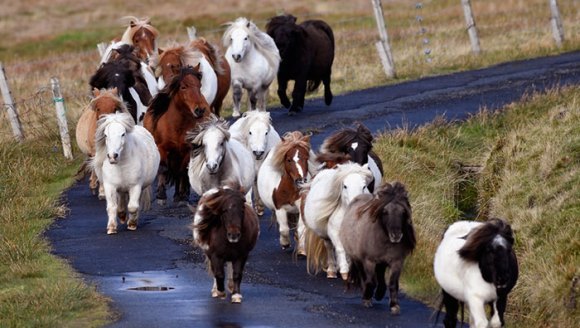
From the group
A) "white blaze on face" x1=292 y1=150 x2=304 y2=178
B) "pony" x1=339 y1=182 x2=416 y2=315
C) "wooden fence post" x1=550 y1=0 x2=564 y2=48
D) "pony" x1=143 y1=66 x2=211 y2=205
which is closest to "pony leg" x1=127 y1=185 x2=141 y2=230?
"pony" x1=143 y1=66 x2=211 y2=205

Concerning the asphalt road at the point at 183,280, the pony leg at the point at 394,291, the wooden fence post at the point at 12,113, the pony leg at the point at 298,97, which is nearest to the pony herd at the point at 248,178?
the pony leg at the point at 394,291

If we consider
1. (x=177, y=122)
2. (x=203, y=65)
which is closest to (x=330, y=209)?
(x=177, y=122)

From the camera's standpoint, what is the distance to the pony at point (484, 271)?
10.1m

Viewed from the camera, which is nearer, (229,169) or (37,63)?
(229,169)

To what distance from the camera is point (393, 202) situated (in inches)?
453

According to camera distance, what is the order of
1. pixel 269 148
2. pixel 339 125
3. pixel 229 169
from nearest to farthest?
pixel 229 169 → pixel 269 148 → pixel 339 125

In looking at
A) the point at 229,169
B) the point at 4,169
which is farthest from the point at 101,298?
the point at 4,169

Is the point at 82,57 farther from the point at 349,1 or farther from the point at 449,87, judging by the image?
the point at 349,1

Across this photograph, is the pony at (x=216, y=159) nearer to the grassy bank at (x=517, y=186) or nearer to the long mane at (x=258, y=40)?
the grassy bank at (x=517, y=186)

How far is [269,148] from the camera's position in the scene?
16219mm

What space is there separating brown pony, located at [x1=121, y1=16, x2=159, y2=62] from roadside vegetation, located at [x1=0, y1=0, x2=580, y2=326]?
6.28ft

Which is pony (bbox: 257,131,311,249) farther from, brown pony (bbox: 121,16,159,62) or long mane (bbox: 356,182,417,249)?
brown pony (bbox: 121,16,159,62)

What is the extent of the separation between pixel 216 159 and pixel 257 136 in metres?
1.23

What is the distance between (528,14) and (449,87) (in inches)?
689
